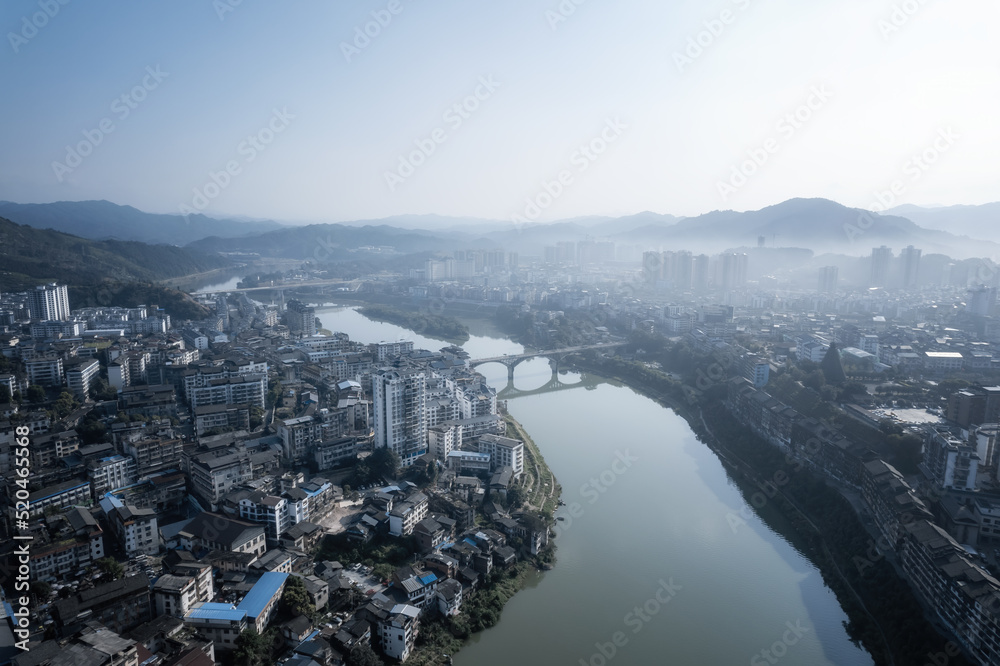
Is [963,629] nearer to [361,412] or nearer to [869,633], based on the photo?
[869,633]

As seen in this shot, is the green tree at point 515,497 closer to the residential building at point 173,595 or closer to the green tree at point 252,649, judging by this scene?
the green tree at point 252,649

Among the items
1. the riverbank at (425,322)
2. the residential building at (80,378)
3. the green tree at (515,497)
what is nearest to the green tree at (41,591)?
the green tree at (515,497)

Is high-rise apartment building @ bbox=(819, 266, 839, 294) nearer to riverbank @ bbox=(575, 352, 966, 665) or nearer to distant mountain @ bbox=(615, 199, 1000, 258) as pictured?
distant mountain @ bbox=(615, 199, 1000, 258)

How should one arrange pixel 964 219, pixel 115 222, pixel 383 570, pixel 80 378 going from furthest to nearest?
pixel 115 222
pixel 964 219
pixel 80 378
pixel 383 570

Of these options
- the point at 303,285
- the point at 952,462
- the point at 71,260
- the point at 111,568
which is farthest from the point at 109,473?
the point at 303,285

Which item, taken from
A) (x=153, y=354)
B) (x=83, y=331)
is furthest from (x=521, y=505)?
(x=83, y=331)

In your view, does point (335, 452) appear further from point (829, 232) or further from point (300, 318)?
point (829, 232)

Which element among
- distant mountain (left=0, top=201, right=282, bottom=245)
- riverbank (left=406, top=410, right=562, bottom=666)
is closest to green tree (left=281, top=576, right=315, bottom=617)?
riverbank (left=406, top=410, right=562, bottom=666)
